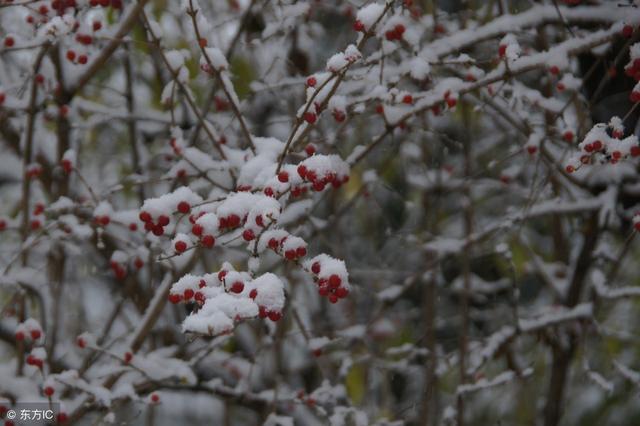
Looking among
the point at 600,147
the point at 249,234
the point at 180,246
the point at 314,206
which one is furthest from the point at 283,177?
the point at 314,206

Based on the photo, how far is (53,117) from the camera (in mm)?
3357

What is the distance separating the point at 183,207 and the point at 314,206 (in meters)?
1.21

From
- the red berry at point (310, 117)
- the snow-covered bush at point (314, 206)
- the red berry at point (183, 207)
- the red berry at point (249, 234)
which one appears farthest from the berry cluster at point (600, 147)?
the red berry at point (183, 207)

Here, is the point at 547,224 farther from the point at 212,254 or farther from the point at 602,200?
the point at 212,254

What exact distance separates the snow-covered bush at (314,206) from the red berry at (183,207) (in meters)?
0.02

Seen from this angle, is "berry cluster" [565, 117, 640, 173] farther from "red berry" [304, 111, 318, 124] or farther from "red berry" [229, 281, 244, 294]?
"red berry" [229, 281, 244, 294]

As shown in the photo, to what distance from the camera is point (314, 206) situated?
307cm

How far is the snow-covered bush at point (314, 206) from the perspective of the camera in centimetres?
217

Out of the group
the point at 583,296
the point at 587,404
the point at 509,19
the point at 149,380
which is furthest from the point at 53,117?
the point at 587,404

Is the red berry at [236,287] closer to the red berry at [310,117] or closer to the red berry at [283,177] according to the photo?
the red berry at [283,177]

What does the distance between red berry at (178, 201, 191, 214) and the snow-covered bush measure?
0.02 meters

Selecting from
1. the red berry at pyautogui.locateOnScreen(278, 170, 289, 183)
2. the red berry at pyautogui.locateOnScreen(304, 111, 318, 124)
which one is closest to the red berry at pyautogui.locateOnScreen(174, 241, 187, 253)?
the red berry at pyautogui.locateOnScreen(278, 170, 289, 183)

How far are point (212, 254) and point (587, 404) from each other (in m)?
2.59

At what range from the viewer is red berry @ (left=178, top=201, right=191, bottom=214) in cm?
189
